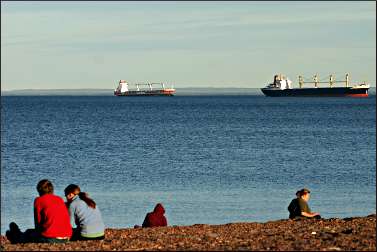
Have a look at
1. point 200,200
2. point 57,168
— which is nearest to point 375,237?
point 200,200

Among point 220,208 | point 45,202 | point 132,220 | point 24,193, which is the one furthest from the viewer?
point 24,193

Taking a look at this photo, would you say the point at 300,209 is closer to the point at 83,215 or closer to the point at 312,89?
the point at 83,215

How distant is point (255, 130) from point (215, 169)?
39387 millimetres

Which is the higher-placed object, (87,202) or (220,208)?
(87,202)

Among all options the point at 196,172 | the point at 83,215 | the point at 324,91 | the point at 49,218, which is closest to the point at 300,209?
the point at 83,215

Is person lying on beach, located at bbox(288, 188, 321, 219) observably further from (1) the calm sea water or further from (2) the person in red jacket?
(1) the calm sea water

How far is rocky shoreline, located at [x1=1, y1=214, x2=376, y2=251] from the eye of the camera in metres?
11.9

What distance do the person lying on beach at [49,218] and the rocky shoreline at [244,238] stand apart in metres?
0.16

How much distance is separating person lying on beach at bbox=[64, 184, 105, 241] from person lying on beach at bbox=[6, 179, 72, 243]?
24 centimetres

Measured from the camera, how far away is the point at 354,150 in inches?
2084

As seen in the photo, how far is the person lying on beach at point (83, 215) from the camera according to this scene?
41.0 feet

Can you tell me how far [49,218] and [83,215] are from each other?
1.77 feet

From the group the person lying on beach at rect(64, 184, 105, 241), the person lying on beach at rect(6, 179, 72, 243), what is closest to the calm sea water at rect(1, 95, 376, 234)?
the person lying on beach at rect(64, 184, 105, 241)

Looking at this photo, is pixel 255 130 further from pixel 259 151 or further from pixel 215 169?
pixel 215 169
